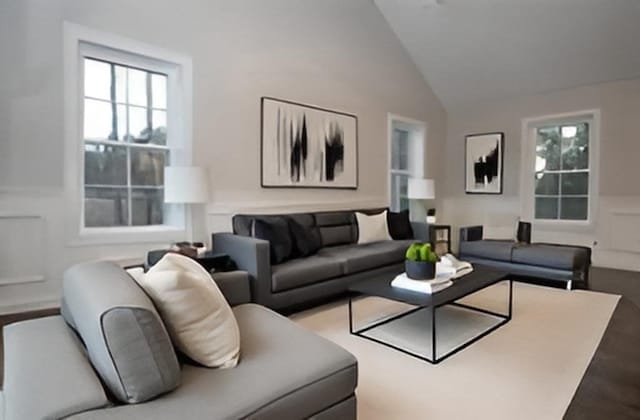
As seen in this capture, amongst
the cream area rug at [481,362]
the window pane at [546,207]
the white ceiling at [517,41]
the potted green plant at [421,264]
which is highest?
the white ceiling at [517,41]

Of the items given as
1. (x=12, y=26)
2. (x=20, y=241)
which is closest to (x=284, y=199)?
(x=20, y=241)

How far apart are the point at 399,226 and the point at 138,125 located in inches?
123

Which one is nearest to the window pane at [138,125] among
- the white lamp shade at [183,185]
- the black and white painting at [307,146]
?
the white lamp shade at [183,185]

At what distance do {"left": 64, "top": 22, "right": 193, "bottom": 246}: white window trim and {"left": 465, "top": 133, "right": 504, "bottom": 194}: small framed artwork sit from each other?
4.81 meters

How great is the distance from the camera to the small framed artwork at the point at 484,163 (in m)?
6.25

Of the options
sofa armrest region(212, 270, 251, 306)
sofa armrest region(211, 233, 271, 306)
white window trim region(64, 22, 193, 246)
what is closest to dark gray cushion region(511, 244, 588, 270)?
sofa armrest region(211, 233, 271, 306)

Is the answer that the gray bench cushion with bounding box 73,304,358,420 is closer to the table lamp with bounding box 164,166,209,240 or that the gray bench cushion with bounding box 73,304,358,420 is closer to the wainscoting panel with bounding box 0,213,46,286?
the table lamp with bounding box 164,166,209,240

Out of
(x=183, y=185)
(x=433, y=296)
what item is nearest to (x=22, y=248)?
(x=183, y=185)

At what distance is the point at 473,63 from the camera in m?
5.73

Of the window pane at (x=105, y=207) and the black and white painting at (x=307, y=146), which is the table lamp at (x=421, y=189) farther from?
the window pane at (x=105, y=207)

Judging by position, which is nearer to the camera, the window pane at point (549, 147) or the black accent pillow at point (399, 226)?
the black accent pillow at point (399, 226)

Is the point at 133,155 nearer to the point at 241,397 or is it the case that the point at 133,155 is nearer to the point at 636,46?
the point at 241,397

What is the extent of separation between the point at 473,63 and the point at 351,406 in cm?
560

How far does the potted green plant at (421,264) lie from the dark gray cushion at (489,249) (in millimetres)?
2200
